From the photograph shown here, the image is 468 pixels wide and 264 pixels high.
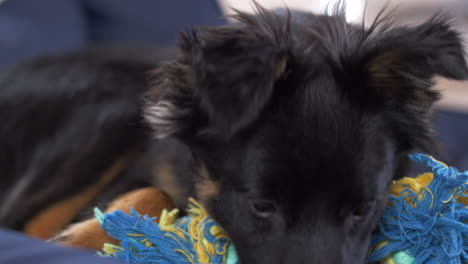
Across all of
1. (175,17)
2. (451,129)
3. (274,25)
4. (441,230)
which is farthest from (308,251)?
(175,17)

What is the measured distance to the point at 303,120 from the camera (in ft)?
5.94

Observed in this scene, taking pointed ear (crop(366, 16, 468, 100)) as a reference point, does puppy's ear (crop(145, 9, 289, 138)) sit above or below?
above

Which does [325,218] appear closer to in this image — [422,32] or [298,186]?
[298,186]

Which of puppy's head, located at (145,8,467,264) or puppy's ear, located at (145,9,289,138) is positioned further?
puppy's head, located at (145,8,467,264)

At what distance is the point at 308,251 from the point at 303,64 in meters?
0.69

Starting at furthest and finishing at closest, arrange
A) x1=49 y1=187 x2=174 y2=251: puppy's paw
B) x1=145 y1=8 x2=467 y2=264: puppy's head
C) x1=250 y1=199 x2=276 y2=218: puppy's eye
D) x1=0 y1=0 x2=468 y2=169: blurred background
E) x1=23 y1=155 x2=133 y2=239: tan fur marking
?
x1=0 y1=0 x2=468 y2=169: blurred background
x1=23 y1=155 x2=133 y2=239: tan fur marking
x1=49 y1=187 x2=174 y2=251: puppy's paw
x1=250 y1=199 x2=276 y2=218: puppy's eye
x1=145 y1=8 x2=467 y2=264: puppy's head

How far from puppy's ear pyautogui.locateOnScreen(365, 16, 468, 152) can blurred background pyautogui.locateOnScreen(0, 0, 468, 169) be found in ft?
5.85

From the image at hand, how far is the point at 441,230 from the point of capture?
188cm

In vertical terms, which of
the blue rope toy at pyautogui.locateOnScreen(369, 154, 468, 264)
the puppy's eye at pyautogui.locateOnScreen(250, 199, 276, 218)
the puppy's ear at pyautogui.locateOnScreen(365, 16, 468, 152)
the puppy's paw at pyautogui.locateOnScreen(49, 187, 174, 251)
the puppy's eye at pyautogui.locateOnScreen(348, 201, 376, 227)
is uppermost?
the puppy's ear at pyautogui.locateOnScreen(365, 16, 468, 152)

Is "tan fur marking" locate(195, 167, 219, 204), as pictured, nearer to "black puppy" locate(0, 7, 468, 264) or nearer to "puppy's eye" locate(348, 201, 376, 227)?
"black puppy" locate(0, 7, 468, 264)

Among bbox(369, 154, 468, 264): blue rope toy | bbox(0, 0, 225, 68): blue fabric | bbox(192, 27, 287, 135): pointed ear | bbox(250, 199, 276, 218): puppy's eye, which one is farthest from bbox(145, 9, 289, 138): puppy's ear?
bbox(0, 0, 225, 68): blue fabric

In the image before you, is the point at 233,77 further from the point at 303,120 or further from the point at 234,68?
the point at 303,120

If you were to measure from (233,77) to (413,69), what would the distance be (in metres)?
0.78

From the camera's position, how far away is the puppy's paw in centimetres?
233
